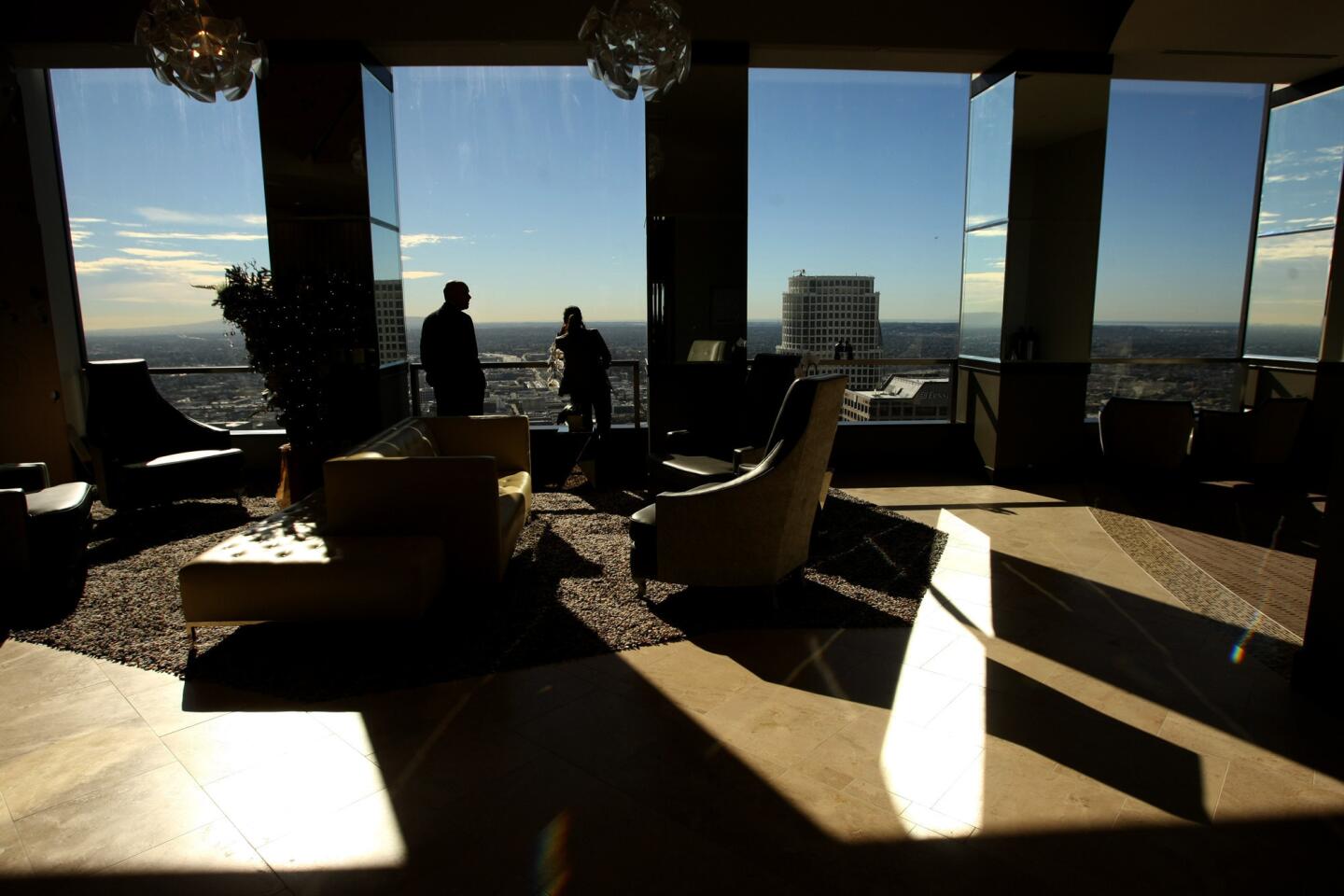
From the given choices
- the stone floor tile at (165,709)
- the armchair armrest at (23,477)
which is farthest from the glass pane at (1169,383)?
the armchair armrest at (23,477)

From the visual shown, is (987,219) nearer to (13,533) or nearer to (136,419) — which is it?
(13,533)

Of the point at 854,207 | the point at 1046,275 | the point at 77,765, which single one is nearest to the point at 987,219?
the point at 1046,275

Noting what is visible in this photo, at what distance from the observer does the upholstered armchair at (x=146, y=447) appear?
5.04 metres

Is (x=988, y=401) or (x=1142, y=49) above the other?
(x=1142, y=49)

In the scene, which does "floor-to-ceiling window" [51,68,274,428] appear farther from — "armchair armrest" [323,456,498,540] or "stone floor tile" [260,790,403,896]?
"stone floor tile" [260,790,403,896]

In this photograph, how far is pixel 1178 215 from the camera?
707 centimetres

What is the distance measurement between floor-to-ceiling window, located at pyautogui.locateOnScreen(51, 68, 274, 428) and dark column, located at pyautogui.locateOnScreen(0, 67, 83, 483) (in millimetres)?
175

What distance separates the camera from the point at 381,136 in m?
Answer: 6.04

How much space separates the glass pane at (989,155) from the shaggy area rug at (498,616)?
10.2 ft

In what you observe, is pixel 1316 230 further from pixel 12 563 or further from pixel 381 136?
pixel 12 563

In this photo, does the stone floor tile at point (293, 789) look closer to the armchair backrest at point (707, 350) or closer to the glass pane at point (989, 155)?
the armchair backrest at point (707, 350)

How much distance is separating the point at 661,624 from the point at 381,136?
16.1 feet

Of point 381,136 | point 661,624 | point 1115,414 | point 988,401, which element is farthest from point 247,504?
point 1115,414

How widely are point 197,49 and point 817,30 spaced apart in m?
4.22
